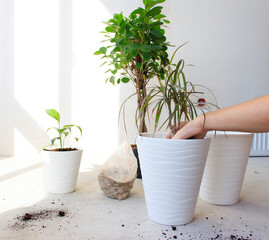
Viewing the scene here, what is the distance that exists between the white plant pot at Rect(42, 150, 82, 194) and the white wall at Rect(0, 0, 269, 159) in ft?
3.39

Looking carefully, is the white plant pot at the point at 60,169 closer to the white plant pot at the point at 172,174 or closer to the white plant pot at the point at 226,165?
the white plant pot at the point at 172,174

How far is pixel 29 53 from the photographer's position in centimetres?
214

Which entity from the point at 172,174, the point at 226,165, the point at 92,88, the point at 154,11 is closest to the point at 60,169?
the point at 172,174

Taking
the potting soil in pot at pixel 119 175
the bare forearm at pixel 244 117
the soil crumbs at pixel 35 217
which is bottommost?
the soil crumbs at pixel 35 217

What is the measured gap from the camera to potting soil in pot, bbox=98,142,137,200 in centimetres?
104

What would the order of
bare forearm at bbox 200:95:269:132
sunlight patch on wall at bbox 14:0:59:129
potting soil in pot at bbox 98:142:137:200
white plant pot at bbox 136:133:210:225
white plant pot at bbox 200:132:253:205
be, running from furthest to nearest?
sunlight patch on wall at bbox 14:0:59:129 < potting soil in pot at bbox 98:142:137:200 < white plant pot at bbox 200:132:253:205 < white plant pot at bbox 136:133:210:225 < bare forearm at bbox 200:95:269:132

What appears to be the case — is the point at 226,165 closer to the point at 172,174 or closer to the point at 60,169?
the point at 172,174

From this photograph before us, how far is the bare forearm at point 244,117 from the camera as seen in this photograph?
2.05 feet

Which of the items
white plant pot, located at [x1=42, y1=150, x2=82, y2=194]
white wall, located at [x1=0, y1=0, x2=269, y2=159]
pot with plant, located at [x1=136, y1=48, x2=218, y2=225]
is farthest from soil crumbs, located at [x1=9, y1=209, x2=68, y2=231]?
white wall, located at [x1=0, y1=0, x2=269, y2=159]

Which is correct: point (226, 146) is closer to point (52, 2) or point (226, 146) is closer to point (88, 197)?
point (88, 197)

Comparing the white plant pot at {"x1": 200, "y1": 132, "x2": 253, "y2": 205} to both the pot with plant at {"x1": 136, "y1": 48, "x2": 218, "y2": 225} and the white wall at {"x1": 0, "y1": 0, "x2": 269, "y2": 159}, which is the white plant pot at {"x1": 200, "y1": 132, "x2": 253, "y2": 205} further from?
the white wall at {"x1": 0, "y1": 0, "x2": 269, "y2": 159}

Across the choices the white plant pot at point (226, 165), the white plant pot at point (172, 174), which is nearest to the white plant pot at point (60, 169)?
the white plant pot at point (172, 174)

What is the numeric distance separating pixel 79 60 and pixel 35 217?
1606 mm

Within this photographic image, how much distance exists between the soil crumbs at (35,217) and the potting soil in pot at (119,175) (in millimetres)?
212
